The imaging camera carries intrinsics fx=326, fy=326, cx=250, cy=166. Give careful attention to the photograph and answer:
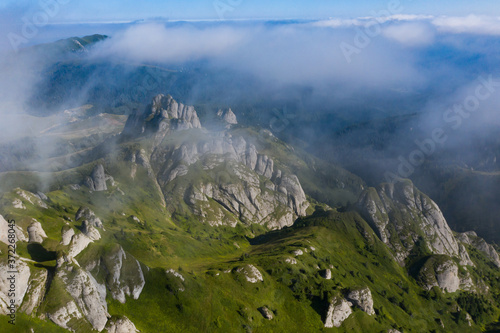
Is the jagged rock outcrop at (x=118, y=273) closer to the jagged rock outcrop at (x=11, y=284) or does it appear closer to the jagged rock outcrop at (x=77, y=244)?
the jagged rock outcrop at (x=77, y=244)

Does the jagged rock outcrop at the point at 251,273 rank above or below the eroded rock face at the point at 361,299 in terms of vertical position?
above

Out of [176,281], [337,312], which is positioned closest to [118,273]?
[176,281]

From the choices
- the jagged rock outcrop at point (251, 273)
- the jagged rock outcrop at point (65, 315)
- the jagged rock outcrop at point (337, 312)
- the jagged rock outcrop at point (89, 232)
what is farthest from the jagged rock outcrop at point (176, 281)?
the jagged rock outcrop at point (337, 312)

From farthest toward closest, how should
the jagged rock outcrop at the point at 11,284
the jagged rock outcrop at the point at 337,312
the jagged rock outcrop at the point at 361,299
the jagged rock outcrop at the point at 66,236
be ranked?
the jagged rock outcrop at the point at 361,299
the jagged rock outcrop at the point at 337,312
the jagged rock outcrop at the point at 66,236
the jagged rock outcrop at the point at 11,284

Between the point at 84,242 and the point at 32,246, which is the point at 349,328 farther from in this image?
the point at 32,246

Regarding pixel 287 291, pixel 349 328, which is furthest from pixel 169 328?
pixel 349 328

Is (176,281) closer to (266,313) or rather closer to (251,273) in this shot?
(251,273)
